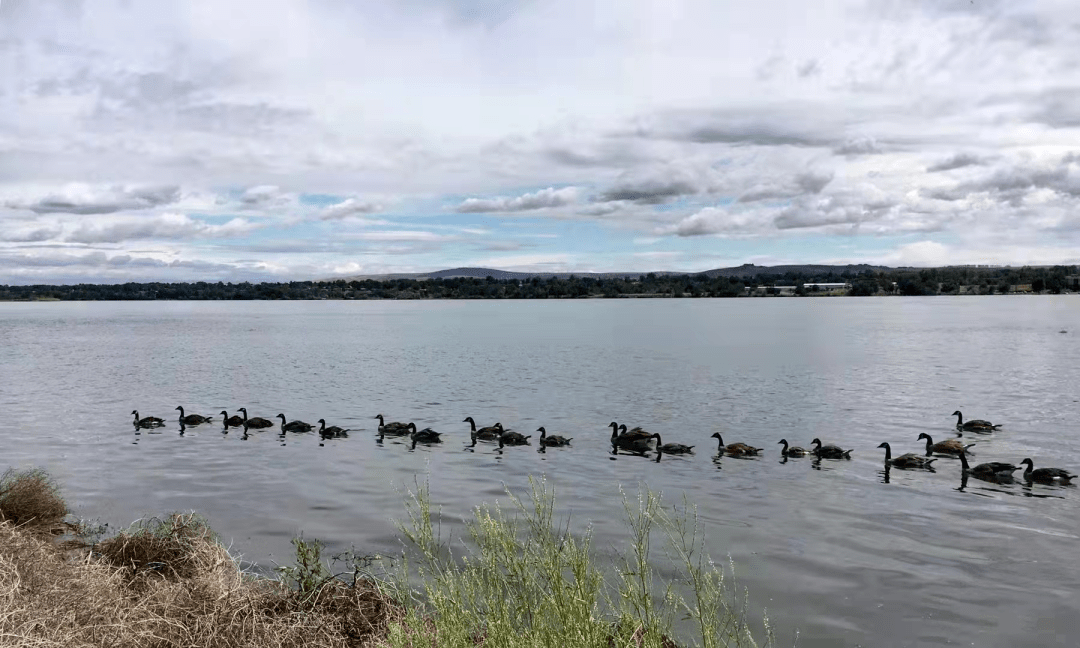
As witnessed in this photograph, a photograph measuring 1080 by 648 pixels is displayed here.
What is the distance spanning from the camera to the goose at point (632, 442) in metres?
27.6

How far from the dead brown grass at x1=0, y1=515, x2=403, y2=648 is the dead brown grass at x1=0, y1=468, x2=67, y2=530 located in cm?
413

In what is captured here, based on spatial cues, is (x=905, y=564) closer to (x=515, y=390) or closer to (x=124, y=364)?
(x=515, y=390)

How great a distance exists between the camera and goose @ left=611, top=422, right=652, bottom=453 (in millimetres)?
27641

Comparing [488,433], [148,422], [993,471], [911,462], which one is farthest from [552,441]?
[148,422]

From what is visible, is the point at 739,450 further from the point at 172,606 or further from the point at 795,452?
the point at 172,606

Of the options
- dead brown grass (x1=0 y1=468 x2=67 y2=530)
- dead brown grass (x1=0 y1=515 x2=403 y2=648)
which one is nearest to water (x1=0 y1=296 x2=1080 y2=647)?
dead brown grass (x1=0 y1=468 x2=67 y2=530)

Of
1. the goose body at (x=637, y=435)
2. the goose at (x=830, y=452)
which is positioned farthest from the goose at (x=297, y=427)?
the goose at (x=830, y=452)

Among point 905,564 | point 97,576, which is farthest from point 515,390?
point 97,576

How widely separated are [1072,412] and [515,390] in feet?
88.0

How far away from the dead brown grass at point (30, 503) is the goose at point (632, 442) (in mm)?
17069

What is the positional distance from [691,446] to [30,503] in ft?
64.0

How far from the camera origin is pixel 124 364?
62.5 m

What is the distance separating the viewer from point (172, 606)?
9461 mm

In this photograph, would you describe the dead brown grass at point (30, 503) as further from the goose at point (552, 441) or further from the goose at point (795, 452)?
the goose at point (795, 452)
